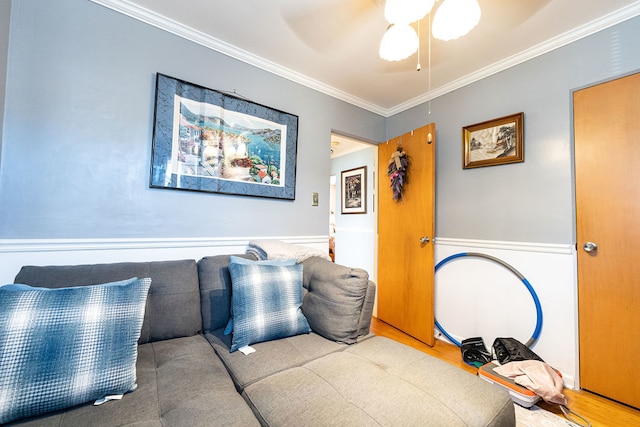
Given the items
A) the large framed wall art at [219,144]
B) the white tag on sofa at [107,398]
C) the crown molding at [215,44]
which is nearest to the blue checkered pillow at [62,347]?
the white tag on sofa at [107,398]

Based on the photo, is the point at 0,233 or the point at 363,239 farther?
the point at 363,239

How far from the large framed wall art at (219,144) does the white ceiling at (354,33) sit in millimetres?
417

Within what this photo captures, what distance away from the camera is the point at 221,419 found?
0.78 m

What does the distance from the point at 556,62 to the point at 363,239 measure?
2.82 metres

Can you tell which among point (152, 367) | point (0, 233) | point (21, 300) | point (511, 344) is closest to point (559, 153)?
point (511, 344)

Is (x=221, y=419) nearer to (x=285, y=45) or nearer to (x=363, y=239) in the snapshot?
(x=285, y=45)

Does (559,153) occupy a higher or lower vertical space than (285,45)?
lower

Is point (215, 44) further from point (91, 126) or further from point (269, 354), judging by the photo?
point (269, 354)

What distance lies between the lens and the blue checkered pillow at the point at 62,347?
777 millimetres

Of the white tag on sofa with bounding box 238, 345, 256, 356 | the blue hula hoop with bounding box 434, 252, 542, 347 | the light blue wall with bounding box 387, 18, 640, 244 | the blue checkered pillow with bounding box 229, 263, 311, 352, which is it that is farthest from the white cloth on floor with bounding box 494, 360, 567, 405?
the white tag on sofa with bounding box 238, 345, 256, 356

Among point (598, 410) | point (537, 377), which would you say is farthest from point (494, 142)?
point (598, 410)

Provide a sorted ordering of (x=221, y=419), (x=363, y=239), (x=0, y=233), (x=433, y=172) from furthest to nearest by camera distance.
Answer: (x=363, y=239) → (x=433, y=172) → (x=0, y=233) → (x=221, y=419)

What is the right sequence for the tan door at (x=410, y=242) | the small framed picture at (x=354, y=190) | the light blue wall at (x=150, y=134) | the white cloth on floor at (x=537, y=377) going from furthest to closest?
the small framed picture at (x=354, y=190)
the tan door at (x=410, y=242)
the white cloth on floor at (x=537, y=377)
the light blue wall at (x=150, y=134)

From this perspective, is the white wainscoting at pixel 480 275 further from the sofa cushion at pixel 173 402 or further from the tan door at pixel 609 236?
the sofa cushion at pixel 173 402
